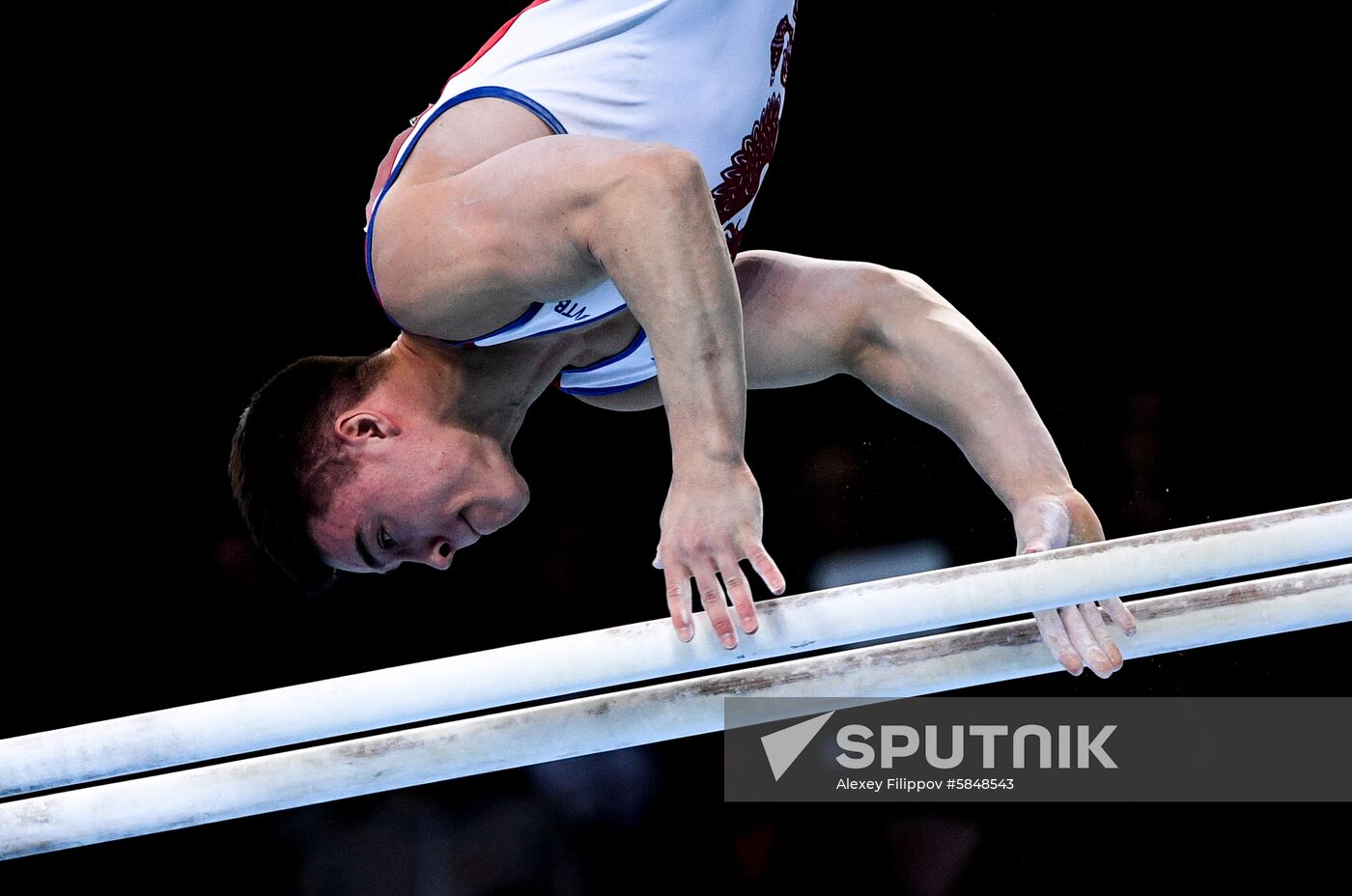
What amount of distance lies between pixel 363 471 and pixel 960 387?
A: 2.99 feet

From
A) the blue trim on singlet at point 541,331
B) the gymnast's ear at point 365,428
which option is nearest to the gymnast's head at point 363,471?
the gymnast's ear at point 365,428

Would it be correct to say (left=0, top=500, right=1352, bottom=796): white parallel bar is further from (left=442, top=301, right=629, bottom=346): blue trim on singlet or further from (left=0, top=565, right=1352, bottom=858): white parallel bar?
(left=442, top=301, right=629, bottom=346): blue trim on singlet

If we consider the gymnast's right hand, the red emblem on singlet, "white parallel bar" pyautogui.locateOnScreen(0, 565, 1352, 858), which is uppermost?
the red emblem on singlet

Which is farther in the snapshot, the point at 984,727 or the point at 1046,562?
the point at 984,727

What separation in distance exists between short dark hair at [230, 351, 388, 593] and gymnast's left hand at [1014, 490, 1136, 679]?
1.01m

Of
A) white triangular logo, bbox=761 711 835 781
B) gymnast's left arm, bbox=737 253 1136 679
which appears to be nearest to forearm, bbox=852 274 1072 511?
gymnast's left arm, bbox=737 253 1136 679

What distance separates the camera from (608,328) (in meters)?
2.05

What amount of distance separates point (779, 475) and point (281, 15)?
70.9 inches

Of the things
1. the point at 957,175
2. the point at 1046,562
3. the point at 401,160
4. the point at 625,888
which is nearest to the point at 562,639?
the point at 1046,562

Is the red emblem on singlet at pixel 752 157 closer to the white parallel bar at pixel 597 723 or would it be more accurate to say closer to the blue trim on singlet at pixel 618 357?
the blue trim on singlet at pixel 618 357

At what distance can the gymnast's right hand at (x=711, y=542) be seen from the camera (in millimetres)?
1388

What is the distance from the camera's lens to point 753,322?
2111 millimetres

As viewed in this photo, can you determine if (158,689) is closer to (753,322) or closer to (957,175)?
(753,322)

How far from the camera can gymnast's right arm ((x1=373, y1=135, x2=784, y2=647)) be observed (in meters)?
1.42
